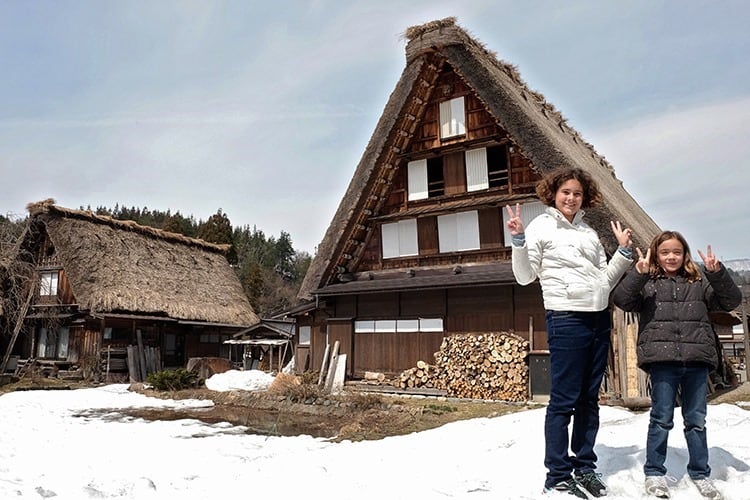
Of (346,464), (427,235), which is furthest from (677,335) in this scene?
(427,235)

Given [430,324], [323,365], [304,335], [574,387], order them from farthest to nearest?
[304,335]
[323,365]
[430,324]
[574,387]

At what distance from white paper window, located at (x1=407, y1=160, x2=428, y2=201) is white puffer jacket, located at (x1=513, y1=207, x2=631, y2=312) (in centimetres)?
1107

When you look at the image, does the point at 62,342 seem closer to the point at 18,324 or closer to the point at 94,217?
the point at 18,324

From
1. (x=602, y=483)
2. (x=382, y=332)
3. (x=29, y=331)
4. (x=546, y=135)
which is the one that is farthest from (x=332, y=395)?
(x=29, y=331)

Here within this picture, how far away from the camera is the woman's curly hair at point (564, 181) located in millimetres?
3953

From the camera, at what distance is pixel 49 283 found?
74.4ft

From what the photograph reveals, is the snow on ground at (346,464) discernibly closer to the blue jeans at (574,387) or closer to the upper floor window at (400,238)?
A: the blue jeans at (574,387)

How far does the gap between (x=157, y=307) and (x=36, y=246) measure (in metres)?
6.56

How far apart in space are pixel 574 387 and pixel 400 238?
1157 centimetres

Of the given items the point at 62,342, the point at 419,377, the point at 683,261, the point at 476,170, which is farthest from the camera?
the point at 62,342

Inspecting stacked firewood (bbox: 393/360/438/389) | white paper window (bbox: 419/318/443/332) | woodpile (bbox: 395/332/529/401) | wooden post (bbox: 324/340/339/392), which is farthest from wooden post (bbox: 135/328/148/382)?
white paper window (bbox: 419/318/443/332)

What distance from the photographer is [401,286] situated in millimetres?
13875

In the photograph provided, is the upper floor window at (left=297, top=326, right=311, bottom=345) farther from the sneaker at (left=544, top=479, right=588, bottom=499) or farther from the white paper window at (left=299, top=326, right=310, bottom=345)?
the sneaker at (left=544, top=479, right=588, bottom=499)

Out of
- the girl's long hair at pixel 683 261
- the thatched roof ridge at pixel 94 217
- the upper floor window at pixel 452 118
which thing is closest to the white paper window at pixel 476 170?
the upper floor window at pixel 452 118
